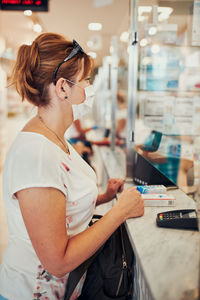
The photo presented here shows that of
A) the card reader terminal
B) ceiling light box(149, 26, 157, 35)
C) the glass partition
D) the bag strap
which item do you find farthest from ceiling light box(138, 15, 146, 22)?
the bag strap

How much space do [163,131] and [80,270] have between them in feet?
3.87

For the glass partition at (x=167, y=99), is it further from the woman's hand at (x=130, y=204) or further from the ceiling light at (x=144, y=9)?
the woman's hand at (x=130, y=204)

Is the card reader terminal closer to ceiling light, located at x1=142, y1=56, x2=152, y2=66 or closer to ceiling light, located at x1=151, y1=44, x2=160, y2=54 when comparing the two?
ceiling light, located at x1=142, y1=56, x2=152, y2=66

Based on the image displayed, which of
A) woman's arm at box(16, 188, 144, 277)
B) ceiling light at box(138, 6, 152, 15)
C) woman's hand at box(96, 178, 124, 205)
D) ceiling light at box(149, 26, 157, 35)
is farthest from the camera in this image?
ceiling light at box(149, 26, 157, 35)

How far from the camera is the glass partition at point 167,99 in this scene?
180 cm

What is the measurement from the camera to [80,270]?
1067 mm

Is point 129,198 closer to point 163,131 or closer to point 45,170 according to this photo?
point 45,170

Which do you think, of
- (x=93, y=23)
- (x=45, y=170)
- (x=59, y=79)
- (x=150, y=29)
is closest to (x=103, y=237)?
(x=45, y=170)

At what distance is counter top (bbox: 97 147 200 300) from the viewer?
2.27ft

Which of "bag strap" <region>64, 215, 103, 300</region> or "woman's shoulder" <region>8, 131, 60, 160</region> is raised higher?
"woman's shoulder" <region>8, 131, 60, 160</region>

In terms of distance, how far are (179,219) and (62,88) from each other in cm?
72

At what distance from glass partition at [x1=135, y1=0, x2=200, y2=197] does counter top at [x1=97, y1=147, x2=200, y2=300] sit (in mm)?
748

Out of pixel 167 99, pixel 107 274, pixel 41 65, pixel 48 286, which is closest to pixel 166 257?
pixel 107 274

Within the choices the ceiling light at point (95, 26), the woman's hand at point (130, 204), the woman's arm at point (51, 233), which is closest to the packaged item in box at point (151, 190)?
the woman's hand at point (130, 204)
